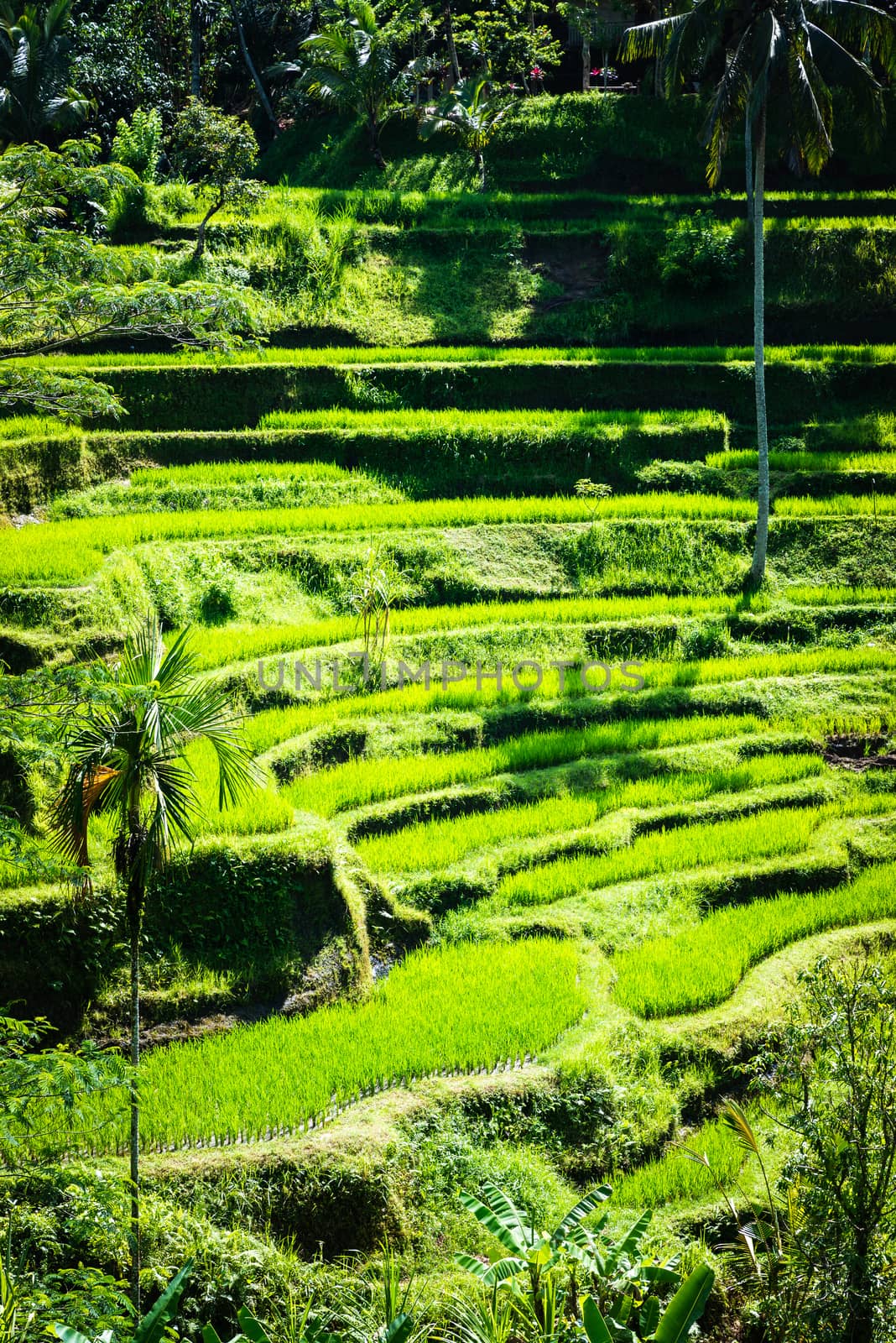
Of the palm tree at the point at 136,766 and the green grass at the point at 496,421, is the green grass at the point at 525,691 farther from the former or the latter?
the green grass at the point at 496,421

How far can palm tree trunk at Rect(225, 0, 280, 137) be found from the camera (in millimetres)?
27469

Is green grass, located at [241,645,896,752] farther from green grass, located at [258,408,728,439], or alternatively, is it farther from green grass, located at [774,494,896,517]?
green grass, located at [258,408,728,439]

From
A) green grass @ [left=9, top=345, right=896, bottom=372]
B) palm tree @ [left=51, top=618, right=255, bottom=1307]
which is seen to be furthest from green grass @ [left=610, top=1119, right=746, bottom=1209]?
green grass @ [left=9, top=345, right=896, bottom=372]

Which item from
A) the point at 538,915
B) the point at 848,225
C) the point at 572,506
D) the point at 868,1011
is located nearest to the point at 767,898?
the point at 538,915

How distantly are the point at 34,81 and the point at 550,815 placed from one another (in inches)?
747

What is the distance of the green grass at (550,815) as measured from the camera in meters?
10.4

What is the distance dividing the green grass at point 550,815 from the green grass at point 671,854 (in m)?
0.45

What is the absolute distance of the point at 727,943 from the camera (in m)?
9.58

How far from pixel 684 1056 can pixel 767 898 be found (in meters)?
2.42

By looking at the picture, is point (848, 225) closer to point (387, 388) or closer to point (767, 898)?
point (387, 388)

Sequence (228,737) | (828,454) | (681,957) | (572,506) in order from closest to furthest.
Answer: (228,737)
(681,957)
(572,506)
(828,454)

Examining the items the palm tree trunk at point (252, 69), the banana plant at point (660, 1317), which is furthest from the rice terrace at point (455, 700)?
the palm tree trunk at point (252, 69)

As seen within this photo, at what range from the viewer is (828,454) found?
57.5ft

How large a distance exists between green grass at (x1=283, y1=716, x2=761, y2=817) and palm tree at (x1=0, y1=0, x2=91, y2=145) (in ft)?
55.2
